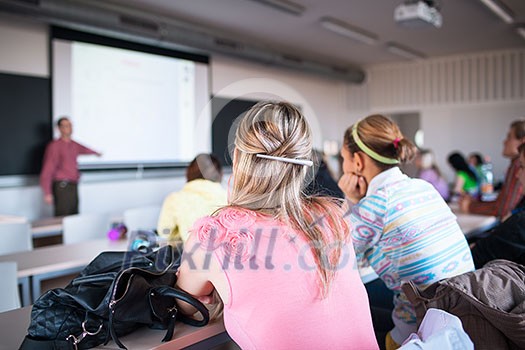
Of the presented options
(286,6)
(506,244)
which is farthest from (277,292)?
(286,6)

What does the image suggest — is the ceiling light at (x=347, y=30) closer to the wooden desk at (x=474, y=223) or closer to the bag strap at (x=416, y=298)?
the wooden desk at (x=474, y=223)

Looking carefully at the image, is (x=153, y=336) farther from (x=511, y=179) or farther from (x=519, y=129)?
(x=519, y=129)

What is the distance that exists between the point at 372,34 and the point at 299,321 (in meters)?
6.77

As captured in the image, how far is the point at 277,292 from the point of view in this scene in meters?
1.20

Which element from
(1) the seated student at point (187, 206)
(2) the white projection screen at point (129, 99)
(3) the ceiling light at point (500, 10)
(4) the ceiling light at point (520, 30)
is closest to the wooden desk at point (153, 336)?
(1) the seated student at point (187, 206)

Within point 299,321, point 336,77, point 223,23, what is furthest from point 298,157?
point 336,77

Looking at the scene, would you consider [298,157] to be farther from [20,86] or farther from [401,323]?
[20,86]

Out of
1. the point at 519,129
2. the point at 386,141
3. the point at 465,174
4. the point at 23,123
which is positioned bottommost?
the point at 465,174

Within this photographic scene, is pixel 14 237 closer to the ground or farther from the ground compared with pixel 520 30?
closer to the ground

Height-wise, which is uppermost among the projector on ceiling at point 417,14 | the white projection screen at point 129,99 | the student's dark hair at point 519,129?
the projector on ceiling at point 417,14

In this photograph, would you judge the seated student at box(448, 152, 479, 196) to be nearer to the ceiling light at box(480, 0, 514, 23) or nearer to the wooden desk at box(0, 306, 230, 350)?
the ceiling light at box(480, 0, 514, 23)

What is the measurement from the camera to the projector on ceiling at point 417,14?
209 inches

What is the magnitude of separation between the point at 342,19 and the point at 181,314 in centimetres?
575

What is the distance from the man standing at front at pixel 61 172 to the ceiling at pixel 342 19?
5.56 ft
